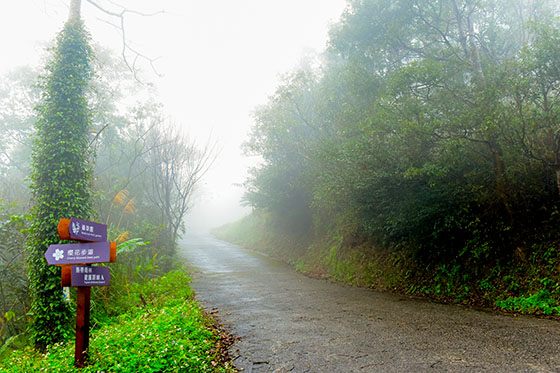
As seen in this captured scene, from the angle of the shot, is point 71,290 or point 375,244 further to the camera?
point 375,244

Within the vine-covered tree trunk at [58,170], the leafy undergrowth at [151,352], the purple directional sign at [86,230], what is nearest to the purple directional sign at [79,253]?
the purple directional sign at [86,230]

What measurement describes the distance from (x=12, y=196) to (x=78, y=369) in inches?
534

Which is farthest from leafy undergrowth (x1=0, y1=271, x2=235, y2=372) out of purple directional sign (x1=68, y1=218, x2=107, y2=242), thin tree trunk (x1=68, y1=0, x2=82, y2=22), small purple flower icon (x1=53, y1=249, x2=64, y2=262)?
thin tree trunk (x1=68, y1=0, x2=82, y2=22)

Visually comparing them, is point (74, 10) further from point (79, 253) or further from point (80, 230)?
point (79, 253)

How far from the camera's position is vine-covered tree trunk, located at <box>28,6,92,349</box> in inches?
228

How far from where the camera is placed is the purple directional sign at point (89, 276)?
11.9 ft

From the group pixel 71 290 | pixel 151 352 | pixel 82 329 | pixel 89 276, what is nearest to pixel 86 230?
pixel 89 276

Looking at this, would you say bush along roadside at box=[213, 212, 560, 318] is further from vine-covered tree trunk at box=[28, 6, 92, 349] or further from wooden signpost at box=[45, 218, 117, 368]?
vine-covered tree trunk at box=[28, 6, 92, 349]

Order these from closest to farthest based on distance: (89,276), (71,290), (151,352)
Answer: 1. (151,352)
2. (89,276)
3. (71,290)

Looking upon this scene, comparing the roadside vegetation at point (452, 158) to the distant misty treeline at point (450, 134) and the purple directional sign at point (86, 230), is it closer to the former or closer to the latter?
the distant misty treeline at point (450, 134)

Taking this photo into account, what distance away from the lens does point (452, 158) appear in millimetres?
7484

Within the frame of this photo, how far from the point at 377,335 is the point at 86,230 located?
412 centimetres

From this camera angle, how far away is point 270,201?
19.0 metres

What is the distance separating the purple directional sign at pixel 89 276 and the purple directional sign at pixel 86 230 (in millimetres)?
335
